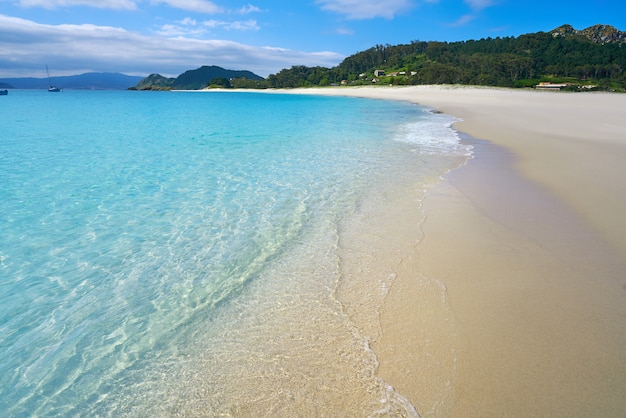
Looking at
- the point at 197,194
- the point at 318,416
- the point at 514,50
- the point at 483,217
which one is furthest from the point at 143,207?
the point at 514,50

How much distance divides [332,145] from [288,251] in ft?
36.6

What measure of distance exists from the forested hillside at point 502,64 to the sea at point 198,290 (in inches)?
3278

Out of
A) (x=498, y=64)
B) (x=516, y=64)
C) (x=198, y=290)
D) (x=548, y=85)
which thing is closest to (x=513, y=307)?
(x=198, y=290)

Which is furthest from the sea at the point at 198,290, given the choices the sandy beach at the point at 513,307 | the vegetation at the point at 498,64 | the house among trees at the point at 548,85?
the vegetation at the point at 498,64

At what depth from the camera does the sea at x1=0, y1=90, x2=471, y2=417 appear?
314 centimetres

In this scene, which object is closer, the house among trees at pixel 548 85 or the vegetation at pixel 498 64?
the house among trees at pixel 548 85

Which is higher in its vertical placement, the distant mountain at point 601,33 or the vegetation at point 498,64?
the distant mountain at point 601,33

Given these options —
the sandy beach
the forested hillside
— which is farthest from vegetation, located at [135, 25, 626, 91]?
the sandy beach

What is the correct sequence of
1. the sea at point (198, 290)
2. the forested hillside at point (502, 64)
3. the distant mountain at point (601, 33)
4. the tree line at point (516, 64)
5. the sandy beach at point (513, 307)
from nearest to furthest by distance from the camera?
1. the sandy beach at point (513, 307)
2. the sea at point (198, 290)
3. the tree line at point (516, 64)
4. the forested hillside at point (502, 64)
5. the distant mountain at point (601, 33)

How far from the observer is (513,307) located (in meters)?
4.19

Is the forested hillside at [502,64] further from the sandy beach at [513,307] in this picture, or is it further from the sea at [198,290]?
the sea at [198,290]

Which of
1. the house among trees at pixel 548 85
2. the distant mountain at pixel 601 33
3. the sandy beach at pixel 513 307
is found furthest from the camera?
the distant mountain at pixel 601 33

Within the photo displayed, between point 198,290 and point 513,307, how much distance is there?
13.0 feet

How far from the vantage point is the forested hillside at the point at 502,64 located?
84.4m
